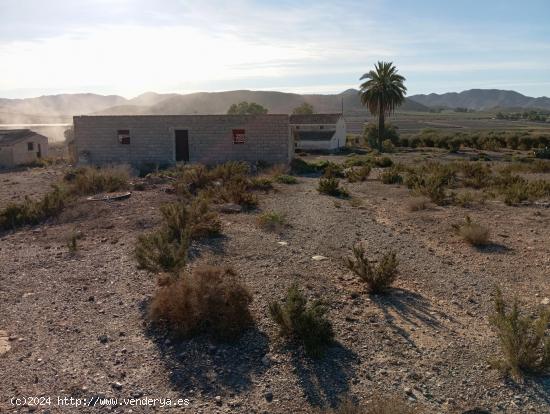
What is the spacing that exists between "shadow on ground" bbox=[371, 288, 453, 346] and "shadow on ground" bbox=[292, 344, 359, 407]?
3.07 feet

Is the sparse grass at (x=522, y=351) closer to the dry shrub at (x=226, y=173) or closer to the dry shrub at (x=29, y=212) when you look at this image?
the dry shrub at (x=29, y=212)

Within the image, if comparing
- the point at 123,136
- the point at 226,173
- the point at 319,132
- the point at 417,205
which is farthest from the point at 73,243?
the point at 319,132

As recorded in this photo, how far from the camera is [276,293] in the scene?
7789mm

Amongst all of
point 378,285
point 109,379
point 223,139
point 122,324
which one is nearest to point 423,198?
point 378,285

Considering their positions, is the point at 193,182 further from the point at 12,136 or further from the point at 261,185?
the point at 12,136

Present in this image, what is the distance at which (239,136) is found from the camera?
28125mm

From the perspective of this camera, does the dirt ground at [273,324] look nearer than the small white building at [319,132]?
Yes

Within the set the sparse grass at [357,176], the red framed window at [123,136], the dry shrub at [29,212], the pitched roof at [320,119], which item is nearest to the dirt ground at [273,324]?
the dry shrub at [29,212]

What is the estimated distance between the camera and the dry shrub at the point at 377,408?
4590 mm

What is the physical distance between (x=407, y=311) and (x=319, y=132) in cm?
4278

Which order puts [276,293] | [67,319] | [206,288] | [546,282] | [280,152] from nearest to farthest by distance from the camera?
[206,288] < [67,319] < [276,293] < [546,282] < [280,152]

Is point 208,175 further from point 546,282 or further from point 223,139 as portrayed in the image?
point 546,282

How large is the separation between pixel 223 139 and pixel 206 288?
22.1 meters

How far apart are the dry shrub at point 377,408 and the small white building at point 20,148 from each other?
3574 centimetres
